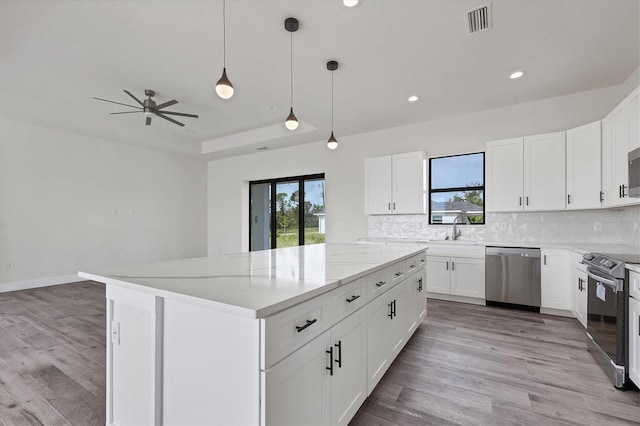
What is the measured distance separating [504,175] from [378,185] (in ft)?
5.97

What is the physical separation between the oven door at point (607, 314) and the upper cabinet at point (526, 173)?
1.53 metres

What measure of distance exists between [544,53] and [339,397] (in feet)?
11.8

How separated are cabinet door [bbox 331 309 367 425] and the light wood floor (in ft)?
0.76

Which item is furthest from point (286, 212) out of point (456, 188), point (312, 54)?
point (312, 54)

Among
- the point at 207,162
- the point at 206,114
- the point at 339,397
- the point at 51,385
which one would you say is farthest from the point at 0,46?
the point at 207,162

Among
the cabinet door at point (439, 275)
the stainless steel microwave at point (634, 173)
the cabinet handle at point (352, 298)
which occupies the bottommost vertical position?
the cabinet door at point (439, 275)

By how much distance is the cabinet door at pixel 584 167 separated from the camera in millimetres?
3299

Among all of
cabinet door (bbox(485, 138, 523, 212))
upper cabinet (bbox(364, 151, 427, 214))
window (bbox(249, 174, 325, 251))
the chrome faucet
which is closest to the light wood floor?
the chrome faucet

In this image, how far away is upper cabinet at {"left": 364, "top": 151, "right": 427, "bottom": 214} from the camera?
180 inches

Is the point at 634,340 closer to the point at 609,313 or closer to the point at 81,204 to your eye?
the point at 609,313

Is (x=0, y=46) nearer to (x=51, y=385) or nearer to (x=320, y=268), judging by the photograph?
(x=51, y=385)

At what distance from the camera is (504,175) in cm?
400

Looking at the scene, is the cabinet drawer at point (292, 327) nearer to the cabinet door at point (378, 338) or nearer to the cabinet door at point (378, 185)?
the cabinet door at point (378, 338)

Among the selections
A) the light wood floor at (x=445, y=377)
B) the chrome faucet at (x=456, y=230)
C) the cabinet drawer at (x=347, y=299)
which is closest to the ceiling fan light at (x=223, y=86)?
the cabinet drawer at (x=347, y=299)
